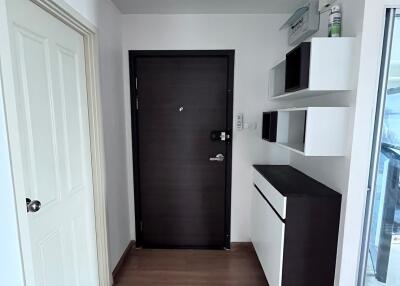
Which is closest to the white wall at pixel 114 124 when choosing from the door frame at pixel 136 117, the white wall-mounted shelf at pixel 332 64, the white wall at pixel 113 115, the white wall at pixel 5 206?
the white wall at pixel 113 115

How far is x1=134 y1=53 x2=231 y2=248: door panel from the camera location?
2395 millimetres

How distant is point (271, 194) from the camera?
1827 mm

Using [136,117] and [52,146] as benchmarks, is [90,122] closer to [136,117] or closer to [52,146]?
[52,146]

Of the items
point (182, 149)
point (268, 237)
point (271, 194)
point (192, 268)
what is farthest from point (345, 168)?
point (192, 268)

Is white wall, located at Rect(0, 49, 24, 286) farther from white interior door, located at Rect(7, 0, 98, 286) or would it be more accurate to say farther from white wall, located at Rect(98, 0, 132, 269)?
white wall, located at Rect(98, 0, 132, 269)

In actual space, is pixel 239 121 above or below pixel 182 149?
above

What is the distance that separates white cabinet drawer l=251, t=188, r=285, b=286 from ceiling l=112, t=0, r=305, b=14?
5.60ft

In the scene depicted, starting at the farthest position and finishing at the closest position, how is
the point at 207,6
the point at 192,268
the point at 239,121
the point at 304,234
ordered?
1. the point at 239,121
2. the point at 192,268
3. the point at 207,6
4. the point at 304,234

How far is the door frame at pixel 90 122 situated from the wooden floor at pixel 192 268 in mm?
348

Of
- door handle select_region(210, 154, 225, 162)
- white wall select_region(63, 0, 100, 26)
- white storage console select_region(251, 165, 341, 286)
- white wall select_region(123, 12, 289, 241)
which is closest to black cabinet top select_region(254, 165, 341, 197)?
white storage console select_region(251, 165, 341, 286)

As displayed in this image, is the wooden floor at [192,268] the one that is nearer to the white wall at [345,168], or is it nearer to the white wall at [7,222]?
the white wall at [345,168]

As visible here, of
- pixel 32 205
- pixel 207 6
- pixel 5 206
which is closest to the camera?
pixel 5 206

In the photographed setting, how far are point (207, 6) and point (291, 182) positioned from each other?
5.58ft

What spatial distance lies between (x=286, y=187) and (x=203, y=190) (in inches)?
40.5
